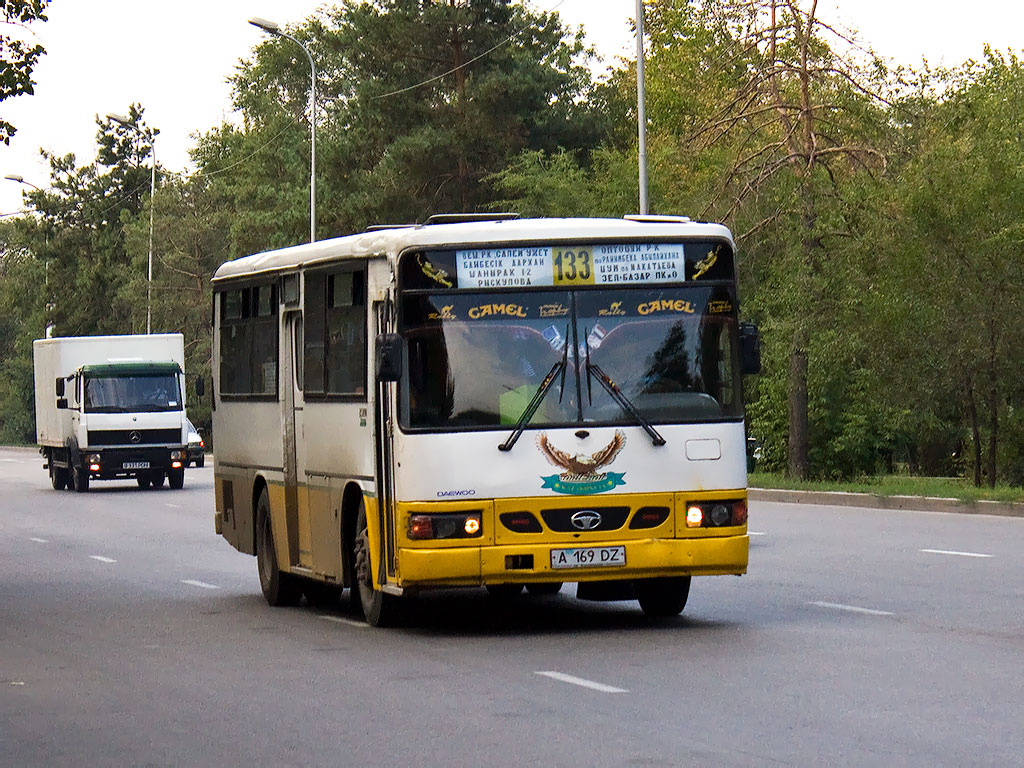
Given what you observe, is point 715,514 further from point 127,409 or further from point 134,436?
point 127,409

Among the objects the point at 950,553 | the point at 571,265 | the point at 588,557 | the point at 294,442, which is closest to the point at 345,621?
the point at 294,442

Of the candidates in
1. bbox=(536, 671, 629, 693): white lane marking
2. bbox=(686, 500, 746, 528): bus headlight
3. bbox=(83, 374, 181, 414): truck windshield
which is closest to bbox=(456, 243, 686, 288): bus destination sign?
bbox=(686, 500, 746, 528): bus headlight

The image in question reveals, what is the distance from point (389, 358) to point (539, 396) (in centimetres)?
104

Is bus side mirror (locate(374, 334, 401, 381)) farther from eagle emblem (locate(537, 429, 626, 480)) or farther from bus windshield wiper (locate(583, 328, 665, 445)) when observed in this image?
bus windshield wiper (locate(583, 328, 665, 445))

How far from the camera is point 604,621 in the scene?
14523 mm

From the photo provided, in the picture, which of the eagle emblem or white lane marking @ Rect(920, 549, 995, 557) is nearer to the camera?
the eagle emblem

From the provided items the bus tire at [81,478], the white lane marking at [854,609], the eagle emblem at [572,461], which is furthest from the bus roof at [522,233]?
the bus tire at [81,478]

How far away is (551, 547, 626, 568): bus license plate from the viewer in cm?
1344

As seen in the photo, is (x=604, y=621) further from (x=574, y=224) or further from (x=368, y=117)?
(x=368, y=117)

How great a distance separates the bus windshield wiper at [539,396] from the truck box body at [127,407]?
29434 millimetres

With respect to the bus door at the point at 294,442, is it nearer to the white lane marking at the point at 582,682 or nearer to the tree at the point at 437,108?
the white lane marking at the point at 582,682

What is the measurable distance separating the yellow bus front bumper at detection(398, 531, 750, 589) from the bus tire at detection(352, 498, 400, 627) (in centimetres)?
81

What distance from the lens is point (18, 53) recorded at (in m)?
19.2

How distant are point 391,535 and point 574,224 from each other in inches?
95.4
